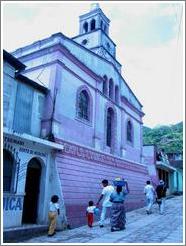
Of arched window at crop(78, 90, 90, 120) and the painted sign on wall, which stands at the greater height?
arched window at crop(78, 90, 90, 120)

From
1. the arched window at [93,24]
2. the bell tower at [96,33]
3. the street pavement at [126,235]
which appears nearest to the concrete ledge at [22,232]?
the street pavement at [126,235]

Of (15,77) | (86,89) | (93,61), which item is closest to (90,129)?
(86,89)

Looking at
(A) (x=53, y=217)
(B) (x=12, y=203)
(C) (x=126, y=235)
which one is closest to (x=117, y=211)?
(C) (x=126, y=235)

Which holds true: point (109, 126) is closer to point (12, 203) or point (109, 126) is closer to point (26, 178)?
point (26, 178)

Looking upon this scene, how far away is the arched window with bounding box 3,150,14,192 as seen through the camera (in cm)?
944

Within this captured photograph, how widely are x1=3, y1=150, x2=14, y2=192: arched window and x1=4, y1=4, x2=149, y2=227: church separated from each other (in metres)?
0.56

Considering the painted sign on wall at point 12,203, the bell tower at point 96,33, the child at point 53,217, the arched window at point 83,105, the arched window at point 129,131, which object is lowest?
the child at point 53,217

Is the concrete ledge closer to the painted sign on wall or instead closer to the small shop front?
the small shop front

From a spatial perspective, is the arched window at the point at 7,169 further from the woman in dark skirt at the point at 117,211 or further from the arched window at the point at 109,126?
the arched window at the point at 109,126

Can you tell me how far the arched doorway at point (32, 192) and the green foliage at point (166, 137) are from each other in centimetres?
3364

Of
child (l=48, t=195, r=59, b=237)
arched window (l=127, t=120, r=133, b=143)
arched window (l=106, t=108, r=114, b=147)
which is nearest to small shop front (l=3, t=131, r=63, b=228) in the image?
child (l=48, t=195, r=59, b=237)

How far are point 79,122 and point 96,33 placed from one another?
28.9 ft

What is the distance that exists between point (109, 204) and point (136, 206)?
741cm

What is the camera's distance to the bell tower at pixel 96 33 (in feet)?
64.0
